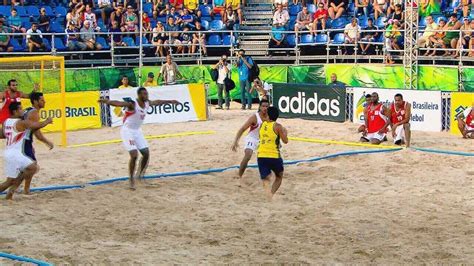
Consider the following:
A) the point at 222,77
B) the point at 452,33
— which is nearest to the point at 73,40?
the point at 222,77

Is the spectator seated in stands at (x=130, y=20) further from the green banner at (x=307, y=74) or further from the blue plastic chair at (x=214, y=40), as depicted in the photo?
the green banner at (x=307, y=74)

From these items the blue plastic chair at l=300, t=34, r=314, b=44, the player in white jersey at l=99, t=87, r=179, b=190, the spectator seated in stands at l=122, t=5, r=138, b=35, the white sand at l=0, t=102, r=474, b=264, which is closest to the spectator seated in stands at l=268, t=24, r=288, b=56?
the blue plastic chair at l=300, t=34, r=314, b=44

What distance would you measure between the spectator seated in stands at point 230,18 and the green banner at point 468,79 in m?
8.39

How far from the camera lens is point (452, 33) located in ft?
89.5

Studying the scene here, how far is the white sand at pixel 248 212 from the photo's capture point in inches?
461

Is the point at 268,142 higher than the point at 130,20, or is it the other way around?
the point at 130,20

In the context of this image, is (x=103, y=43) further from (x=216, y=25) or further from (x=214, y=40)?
(x=216, y=25)

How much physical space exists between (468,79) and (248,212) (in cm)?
1341

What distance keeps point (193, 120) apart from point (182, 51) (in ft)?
19.0

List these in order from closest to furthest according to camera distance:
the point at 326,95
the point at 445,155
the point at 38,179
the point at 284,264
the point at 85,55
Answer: the point at 284,264
the point at 38,179
the point at 445,155
the point at 326,95
the point at 85,55

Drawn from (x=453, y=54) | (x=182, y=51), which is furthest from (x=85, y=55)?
(x=453, y=54)

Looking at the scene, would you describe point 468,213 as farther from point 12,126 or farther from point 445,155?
point 12,126

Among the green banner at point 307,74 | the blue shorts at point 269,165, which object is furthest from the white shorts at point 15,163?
the green banner at point 307,74

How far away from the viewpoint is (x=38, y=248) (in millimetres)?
11727
